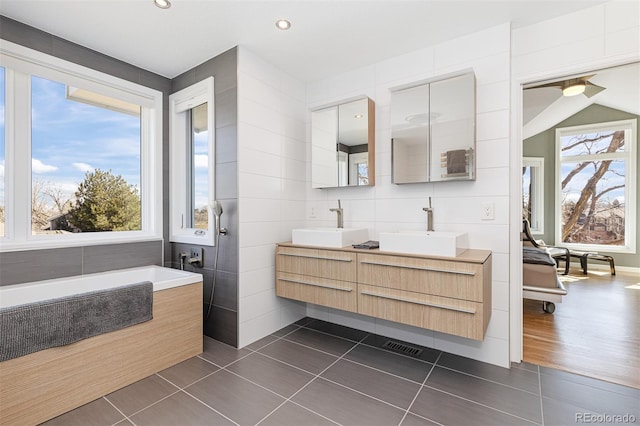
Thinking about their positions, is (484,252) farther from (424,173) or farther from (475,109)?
(475,109)

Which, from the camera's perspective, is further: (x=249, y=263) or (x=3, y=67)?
(x=249, y=263)

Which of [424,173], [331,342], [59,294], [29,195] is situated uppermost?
[424,173]

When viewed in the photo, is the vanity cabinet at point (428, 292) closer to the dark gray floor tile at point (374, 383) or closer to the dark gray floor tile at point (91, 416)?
the dark gray floor tile at point (374, 383)

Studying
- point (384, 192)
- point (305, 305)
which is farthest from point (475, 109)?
point (305, 305)

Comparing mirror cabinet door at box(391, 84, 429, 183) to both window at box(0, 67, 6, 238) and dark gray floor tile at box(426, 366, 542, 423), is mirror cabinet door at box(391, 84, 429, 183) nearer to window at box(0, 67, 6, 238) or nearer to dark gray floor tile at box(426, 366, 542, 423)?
dark gray floor tile at box(426, 366, 542, 423)

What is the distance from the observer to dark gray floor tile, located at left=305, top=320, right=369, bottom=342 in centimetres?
271

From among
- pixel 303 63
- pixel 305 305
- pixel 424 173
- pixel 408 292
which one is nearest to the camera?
pixel 408 292

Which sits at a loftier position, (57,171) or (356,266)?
(57,171)

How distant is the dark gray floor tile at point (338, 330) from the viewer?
8.89 feet

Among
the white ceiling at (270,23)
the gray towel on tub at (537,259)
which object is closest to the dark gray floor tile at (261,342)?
the white ceiling at (270,23)

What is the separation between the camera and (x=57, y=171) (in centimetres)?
244

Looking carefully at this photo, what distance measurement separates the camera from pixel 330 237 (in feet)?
8.12

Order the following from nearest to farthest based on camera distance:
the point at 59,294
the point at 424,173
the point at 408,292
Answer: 1. the point at 408,292
2. the point at 59,294
3. the point at 424,173

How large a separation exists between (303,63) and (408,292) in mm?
2235
